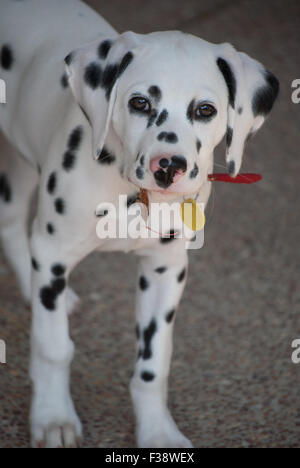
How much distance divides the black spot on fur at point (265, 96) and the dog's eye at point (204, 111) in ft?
0.84

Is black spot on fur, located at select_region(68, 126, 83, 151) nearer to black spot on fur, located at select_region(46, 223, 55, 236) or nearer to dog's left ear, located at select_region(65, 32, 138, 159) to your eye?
dog's left ear, located at select_region(65, 32, 138, 159)

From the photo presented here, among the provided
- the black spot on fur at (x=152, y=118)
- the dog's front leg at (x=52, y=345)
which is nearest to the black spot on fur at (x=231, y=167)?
the black spot on fur at (x=152, y=118)

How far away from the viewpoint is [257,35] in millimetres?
8203

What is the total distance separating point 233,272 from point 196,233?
1799 millimetres

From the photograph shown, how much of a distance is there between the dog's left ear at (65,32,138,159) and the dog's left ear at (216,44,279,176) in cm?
39

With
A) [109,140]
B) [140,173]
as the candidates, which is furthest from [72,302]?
[140,173]

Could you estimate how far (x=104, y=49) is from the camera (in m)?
3.26

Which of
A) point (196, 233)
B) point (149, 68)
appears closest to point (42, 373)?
point (196, 233)

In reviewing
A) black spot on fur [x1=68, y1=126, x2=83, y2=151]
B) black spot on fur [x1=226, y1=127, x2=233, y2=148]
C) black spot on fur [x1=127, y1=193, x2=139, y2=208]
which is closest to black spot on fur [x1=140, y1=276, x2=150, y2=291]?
black spot on fur [x1=127, y1=193, x2=139, y2=208]

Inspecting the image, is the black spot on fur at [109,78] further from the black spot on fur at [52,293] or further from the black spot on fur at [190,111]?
the black spot on fur at [52,293]

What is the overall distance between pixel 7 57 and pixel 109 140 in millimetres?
1083

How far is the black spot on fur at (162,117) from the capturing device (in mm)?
2974

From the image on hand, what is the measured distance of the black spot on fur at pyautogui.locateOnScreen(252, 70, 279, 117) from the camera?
10.7 feet
